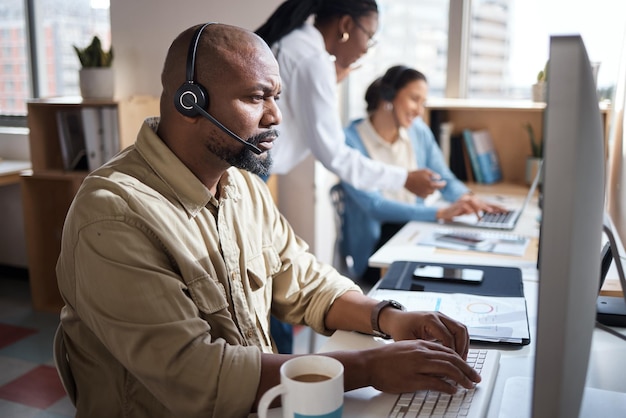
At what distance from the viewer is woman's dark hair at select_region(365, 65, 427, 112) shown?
2818 millimetres

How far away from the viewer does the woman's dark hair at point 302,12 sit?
7.04ft

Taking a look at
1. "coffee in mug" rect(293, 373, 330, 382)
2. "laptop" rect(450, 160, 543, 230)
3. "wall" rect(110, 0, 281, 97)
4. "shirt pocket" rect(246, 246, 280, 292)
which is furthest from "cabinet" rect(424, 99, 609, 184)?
"coffee in mug" rect(293, 373, 330, 382)

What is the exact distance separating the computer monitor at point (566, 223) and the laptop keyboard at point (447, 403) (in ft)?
0.71

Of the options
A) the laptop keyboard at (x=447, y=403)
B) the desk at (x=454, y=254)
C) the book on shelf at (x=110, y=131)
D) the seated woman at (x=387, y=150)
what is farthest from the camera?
the book on shelf at (x=110, y=131)

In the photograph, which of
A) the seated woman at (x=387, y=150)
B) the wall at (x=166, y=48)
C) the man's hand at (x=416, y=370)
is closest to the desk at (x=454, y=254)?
the seated woman at (x=387, y=150)

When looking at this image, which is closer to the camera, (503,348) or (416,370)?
(416,370)

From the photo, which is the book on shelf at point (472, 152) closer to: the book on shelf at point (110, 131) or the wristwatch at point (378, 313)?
the book on shelf at point (110, 131)

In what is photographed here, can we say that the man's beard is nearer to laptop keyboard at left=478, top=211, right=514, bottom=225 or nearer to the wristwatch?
the wristwatch

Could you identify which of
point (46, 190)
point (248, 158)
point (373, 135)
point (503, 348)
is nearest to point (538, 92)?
point (373, 135)

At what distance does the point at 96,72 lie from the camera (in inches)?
120

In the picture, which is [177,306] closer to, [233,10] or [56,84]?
[233,10]

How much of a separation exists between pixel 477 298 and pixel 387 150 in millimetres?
1573

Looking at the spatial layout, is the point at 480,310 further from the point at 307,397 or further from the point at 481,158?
the point at 481,158

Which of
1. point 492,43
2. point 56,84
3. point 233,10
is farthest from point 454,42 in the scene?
point 56,84
